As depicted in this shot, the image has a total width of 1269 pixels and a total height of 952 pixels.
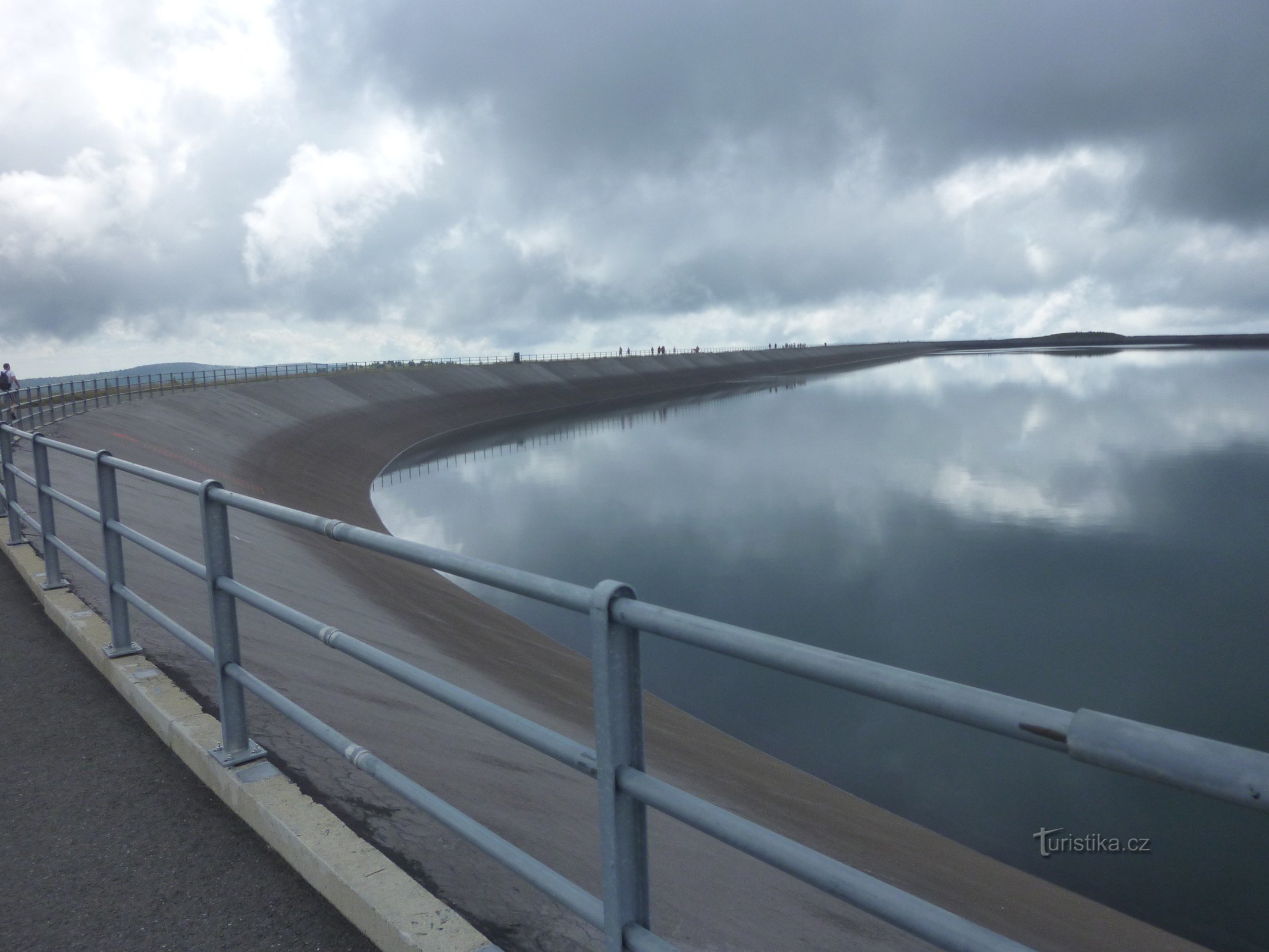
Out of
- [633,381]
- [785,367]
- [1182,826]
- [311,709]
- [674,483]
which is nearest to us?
[311,709]

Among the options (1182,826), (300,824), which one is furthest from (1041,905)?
(300,824)

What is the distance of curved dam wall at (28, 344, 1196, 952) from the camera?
160 inches

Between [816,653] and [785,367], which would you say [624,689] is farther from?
[785,367]

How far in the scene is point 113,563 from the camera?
516 cm

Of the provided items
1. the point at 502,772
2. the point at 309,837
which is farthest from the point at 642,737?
the point at 502,772

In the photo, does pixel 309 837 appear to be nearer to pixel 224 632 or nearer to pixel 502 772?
pixel 224 632

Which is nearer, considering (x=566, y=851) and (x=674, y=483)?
(x=566, y=851)

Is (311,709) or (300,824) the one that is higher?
(300,824)

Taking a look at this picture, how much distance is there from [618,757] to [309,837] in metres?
1.92

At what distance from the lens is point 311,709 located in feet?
19.6

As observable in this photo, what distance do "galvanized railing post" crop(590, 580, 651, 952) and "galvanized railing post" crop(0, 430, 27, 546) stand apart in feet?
27.6

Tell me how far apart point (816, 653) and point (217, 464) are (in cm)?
3442

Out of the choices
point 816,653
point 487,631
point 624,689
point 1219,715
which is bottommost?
point 1219,715

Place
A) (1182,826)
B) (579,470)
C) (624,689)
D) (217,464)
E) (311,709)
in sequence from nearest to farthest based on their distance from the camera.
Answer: (624,689)
(311,709)
(1182,826)
(217,464)
(579,470)
